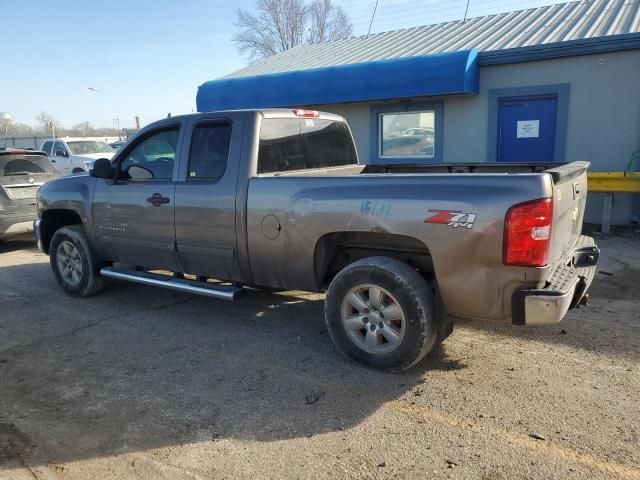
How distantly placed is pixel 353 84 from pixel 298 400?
8886 mm

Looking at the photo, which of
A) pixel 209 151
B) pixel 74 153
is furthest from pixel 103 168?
pixel 74 153

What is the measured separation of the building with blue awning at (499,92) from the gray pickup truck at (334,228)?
549 cm

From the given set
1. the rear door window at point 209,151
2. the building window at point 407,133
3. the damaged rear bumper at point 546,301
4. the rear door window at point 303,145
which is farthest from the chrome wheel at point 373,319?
the building window at point 407,133

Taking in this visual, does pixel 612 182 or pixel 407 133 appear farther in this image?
pixel 407 133

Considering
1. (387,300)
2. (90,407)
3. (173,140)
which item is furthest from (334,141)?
(90,407)

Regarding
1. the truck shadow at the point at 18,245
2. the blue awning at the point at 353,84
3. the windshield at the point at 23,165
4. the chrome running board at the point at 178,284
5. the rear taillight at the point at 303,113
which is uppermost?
the blue awning at the point at 353,84

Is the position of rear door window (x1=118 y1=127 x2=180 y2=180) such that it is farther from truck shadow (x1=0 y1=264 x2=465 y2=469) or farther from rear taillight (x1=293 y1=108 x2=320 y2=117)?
truck shadow (x1=0 y1=264 x2=465 y2=469)

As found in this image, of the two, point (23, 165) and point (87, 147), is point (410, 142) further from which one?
point (87, 147)

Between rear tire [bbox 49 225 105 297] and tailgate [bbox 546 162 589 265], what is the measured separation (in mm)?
4778

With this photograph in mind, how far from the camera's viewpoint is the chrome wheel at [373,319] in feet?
12.6

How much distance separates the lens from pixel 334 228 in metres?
4.00

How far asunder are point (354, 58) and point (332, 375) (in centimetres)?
1066

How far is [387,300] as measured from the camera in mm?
3904

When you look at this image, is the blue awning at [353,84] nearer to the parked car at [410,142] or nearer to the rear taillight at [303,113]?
the parked car at [410,142]
